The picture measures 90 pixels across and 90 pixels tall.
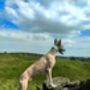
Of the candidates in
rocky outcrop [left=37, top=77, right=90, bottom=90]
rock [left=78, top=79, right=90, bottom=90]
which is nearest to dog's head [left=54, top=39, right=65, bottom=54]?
rocky outcrop [left=37, top=77, right=90, bottom=90]

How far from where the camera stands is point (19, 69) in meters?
105


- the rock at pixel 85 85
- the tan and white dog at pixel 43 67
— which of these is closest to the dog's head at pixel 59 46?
the tan and white dog at pixel 43 67

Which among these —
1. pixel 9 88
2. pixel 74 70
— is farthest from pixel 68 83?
pixel 74 70

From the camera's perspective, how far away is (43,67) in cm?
1883

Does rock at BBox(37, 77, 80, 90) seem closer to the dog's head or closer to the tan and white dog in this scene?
the tan and white dog

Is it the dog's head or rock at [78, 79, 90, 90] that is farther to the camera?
rock at [78, 79, 90, 90]

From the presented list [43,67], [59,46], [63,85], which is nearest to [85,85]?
[63,85]

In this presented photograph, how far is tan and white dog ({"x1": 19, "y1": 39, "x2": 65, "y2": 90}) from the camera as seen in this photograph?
18344 mm

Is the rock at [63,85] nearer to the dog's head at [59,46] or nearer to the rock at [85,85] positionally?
the rock at [85,85]

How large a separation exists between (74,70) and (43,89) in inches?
3326

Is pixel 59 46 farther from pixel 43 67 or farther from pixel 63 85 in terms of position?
pixel 63 85

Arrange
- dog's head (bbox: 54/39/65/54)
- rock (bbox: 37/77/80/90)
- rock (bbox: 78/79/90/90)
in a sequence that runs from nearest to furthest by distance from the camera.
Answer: dog's head (bbox: 54/39/65/54) < rock (bbox: 78/79/90/90) < rock (bbox: 37/77/80/90)

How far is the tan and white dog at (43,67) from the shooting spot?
60.2ft

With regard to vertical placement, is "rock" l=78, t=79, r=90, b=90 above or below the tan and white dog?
below
